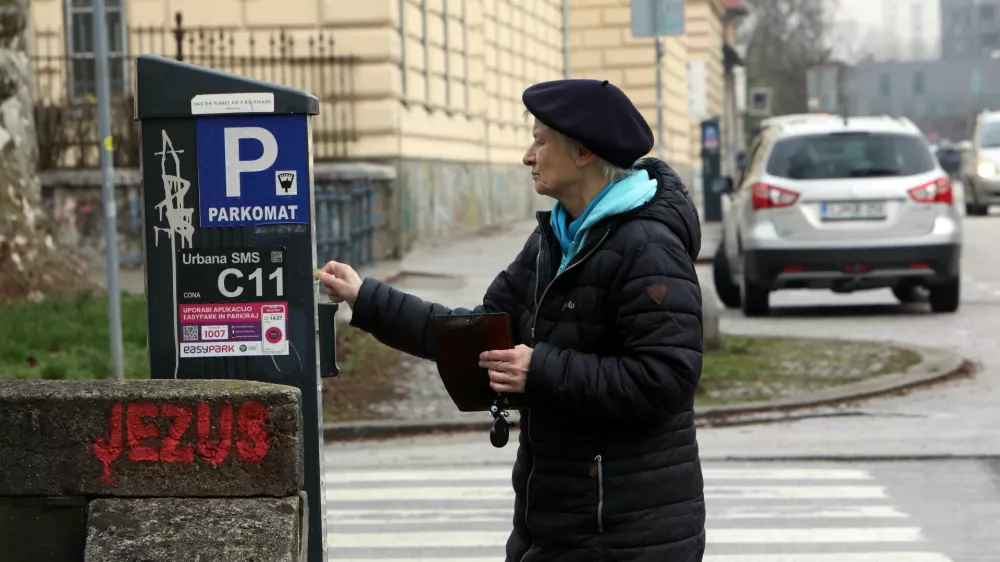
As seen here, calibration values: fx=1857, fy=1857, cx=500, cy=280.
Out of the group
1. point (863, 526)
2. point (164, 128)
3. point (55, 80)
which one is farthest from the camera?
point (55, 80)

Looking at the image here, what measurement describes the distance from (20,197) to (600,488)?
11.6m

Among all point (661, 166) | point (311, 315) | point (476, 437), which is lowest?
point (476, 437)

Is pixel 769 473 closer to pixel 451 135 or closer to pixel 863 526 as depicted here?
pixel 863 526

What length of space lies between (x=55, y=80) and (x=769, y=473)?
13.7 metres

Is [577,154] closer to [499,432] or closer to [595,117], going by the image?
[595,117]

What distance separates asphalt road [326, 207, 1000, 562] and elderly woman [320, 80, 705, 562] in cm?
302

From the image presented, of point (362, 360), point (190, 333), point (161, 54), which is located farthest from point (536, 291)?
point (161, 54)

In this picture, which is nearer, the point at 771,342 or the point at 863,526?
Answer: the point at 863,526

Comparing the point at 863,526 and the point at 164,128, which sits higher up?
the point at 164,128

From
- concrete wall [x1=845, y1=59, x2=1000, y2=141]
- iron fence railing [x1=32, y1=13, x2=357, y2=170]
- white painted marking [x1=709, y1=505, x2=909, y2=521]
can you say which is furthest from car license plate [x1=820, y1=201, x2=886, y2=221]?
concrete wall [x1=845, y1=59, x2=1000, y2=141]

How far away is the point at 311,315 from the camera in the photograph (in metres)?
4.43

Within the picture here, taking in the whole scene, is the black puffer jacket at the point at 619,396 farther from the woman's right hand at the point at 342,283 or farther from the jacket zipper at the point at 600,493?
the woman's right hand at the point at 342,283

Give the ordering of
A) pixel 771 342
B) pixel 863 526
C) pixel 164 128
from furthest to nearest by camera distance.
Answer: pixel 771 342
pixel 863 526
pixel 164 128

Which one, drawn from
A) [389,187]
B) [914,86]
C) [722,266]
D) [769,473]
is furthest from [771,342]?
[914,86]
